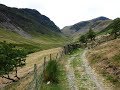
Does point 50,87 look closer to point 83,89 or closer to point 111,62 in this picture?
point 83,89

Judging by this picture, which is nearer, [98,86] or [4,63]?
[98,86]

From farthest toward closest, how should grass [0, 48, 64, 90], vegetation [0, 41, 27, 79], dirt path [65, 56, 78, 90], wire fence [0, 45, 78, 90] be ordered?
1. vegetation [0, 41, 27, 79]
2. grass [0, 48, 64, 90]
3. dirt path [65, 56, 78, 90]
4. wire fence [0, 45, 78, 90]

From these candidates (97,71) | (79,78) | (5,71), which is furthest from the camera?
(5,71)

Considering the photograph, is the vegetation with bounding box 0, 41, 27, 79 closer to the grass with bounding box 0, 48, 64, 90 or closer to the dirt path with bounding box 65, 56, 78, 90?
the grass with bounding box 0, 48, 64, 90

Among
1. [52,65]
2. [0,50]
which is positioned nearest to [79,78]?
[52,65]

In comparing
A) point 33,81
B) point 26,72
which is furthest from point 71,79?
point 26,72

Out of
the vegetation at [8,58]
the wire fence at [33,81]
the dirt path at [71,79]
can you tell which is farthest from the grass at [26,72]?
the dirt path at [71,79]

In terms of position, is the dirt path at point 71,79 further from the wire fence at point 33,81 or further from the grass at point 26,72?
the grass at point 26,72

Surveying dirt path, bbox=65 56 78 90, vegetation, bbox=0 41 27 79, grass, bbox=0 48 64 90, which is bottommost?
grass, bbox=0 48 64 90

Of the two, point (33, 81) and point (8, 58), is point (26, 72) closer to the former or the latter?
point (8, 58)

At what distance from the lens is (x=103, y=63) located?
44594 mm

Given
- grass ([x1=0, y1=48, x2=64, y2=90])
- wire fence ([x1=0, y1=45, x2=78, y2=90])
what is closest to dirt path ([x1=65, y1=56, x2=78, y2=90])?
wire fence ([x1=0, y1=45, x2=78, y2=90])

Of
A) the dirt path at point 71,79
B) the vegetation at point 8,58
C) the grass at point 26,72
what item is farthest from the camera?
the vegetation at point 8,58

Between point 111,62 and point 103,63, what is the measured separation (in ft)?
7.20
